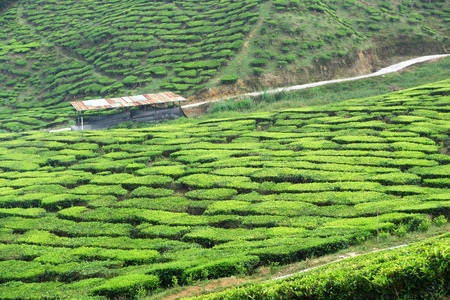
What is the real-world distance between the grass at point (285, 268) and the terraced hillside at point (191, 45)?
2646 cm

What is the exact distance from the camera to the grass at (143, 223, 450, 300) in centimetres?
1166

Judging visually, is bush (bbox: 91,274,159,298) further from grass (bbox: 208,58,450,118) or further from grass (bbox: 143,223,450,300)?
grass (bbox: 208,58,450,118)

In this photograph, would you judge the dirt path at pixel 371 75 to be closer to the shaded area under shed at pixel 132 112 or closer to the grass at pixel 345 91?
the grass at pixel 345 91

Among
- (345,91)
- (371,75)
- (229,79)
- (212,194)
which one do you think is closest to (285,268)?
(212,194)

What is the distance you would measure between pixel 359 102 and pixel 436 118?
236 inches

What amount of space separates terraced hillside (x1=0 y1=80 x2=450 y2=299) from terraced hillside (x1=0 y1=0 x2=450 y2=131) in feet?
40.3

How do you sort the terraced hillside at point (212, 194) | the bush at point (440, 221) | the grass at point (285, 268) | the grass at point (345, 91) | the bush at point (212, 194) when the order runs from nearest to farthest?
the grass at point (285, 268) < the terraced hillside at point (212, 194) < the bush at point (440, 221) < the bush at point (212, 194) < the grass at point (345, 91)

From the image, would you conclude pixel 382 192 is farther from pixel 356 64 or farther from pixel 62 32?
pixel 62 32

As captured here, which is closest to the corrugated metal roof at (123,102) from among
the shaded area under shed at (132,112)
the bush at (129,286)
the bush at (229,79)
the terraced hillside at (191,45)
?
the shaded area under shed at (132,112)

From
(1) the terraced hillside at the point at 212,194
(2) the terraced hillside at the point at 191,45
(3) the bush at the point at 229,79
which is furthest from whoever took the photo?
(2) the terraced hillside at the point at 191,45

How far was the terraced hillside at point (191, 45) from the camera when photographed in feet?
130

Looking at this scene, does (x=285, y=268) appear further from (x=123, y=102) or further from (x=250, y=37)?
(x=250, y=37)

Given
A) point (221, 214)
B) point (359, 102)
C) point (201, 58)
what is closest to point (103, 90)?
point (201, 58)

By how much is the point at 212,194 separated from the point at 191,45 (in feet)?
96.4
